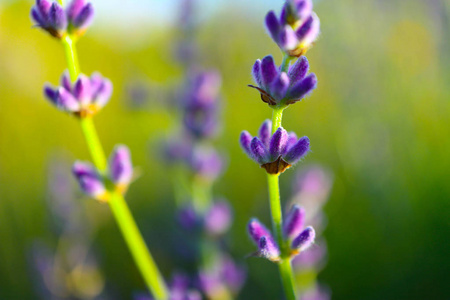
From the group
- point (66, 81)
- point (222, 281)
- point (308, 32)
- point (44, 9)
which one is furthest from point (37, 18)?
point (222, 281)

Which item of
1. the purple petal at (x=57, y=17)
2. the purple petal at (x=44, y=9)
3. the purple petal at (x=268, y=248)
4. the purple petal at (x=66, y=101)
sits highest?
the purple petal at (x=44, y=9)

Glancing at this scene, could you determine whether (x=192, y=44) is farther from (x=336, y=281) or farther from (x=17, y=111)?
(x=17, y=111)

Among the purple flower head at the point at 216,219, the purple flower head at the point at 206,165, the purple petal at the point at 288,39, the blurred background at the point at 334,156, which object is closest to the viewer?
the purple petal at the point at 288,39

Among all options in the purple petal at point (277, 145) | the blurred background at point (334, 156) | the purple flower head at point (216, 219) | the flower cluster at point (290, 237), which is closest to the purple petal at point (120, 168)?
the flower cluster at point (290, 237)

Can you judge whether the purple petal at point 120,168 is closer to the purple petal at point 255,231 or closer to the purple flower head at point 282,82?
the purple petal at point 255,231

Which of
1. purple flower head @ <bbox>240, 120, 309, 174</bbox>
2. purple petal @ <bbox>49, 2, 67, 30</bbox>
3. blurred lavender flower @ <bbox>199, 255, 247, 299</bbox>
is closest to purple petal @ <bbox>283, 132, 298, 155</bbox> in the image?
purple flower head @ <bbox>240, 120, 309, 174</bbox>
